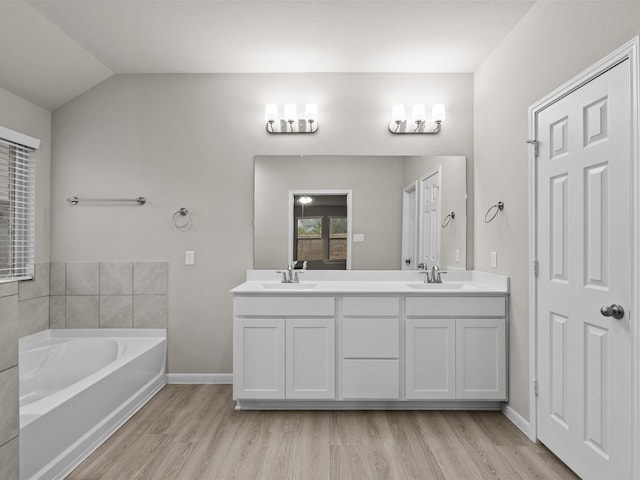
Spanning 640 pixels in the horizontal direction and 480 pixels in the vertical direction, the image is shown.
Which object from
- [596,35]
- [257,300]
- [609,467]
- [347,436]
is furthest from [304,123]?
[609,467]

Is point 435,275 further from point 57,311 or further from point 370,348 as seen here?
point 57,311

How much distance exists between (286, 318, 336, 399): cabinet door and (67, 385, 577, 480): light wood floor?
176 millimetres

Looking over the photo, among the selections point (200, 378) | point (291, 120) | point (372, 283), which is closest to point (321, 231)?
point (372, 283)

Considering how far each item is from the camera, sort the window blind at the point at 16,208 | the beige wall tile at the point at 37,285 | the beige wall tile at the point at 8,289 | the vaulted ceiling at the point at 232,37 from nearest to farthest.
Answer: the beige wall tile at the point at 8,289 → the vaulted ceiling at the point at 232,37 → the window blind at the point at 16,208 → the beige wall tile at the point at 37,285

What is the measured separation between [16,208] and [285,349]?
2.30 metres

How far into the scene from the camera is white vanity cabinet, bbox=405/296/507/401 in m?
2.75

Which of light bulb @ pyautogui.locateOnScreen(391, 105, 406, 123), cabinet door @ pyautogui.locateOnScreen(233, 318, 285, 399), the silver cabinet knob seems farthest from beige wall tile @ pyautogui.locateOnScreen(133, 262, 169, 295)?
the silver cabinet knob

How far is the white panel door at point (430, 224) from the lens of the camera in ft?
10.7

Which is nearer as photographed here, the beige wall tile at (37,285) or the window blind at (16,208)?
the window blind at (16,208)

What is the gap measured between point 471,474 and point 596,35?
214 cm

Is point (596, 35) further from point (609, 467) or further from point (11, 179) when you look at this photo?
point (11, 179)

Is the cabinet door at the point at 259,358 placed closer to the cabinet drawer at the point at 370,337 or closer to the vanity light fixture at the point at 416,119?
the cabinet drawer at the point at 370,337

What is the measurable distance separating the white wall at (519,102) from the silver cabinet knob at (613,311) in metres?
0.73

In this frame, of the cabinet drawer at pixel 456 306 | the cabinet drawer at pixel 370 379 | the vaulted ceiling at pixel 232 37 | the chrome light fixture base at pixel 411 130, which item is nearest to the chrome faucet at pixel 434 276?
the cabinet drawer at pixel 456 306
